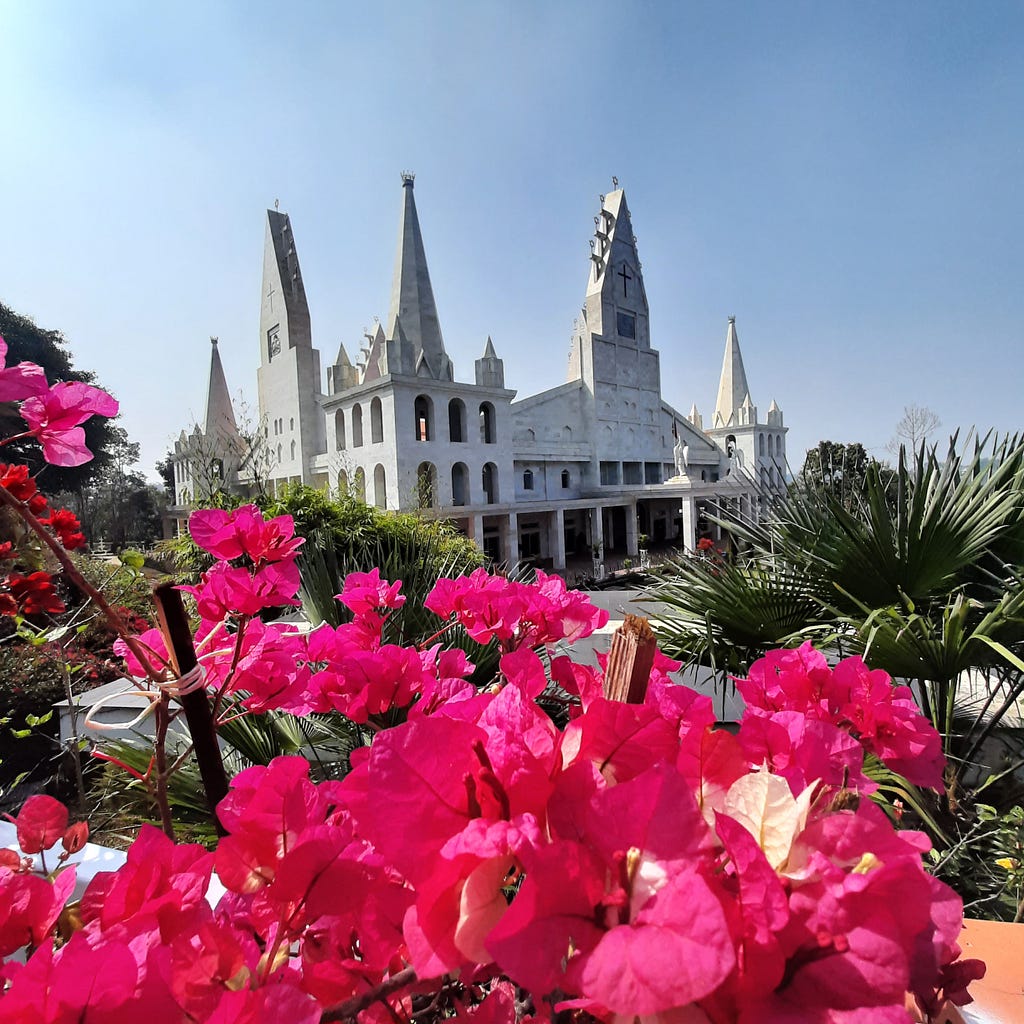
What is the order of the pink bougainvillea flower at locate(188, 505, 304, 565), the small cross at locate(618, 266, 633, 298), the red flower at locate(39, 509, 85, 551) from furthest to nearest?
the small cross at locate(618, 266, 633, 298) → the red flower at locate(39, 509, 85, 551) → the pink bougainvillea flower at locate(188, 505, 304, 565)

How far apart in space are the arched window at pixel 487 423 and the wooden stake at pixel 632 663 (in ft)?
65.8

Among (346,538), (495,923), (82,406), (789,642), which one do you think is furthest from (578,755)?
(346,538)

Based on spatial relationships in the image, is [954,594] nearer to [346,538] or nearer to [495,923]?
[495,923]

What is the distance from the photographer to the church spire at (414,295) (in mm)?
19750

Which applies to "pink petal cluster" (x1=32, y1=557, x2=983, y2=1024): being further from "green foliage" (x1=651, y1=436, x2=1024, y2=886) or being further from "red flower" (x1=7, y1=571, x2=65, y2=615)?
"green foliage" (x1=651, y1=436, x2=1024, y2=886)

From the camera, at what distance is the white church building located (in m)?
18.0

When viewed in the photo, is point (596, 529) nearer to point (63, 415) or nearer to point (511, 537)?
point (511, 537)

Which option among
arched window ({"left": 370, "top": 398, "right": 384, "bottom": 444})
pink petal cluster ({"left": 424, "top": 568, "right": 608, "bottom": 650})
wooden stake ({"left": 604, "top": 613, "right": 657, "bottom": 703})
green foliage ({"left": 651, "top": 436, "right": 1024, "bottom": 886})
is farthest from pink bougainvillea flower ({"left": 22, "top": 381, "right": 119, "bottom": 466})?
arched window ({"left": 370, "top": 398, "right": 384, "bottom": 444})

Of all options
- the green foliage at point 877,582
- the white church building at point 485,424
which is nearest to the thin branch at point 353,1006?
the green foliage at point 877,582

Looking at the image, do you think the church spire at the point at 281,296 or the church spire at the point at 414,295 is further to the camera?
the church spire at the point at 281,296

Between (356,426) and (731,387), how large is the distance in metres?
24.7

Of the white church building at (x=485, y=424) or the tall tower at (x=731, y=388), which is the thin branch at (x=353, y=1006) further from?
the tall tower at (x=731, y=388)

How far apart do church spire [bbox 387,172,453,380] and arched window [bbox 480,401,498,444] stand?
1.84 metres

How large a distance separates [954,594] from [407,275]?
21.1m
